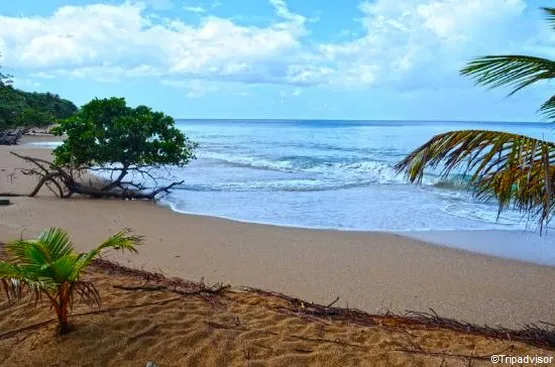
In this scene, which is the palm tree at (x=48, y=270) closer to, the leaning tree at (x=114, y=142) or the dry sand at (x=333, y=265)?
the dry sand at (x=333, y=265)

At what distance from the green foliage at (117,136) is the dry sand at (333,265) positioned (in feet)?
11.4

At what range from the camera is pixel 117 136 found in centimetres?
1341

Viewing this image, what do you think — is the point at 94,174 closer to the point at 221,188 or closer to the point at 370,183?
the point at 221,188

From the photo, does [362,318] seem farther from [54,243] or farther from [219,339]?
[54,243]

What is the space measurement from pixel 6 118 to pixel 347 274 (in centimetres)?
3629

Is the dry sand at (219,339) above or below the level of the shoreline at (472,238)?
below

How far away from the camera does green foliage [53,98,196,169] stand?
13156mm

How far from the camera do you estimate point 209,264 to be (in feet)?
21.6

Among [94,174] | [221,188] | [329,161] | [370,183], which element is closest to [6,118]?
[94,174]

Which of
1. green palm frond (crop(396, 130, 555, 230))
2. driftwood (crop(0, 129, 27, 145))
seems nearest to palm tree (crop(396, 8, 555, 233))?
green palm frond (crop(396, 130, 555, 230))

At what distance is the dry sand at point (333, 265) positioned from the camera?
538cm
